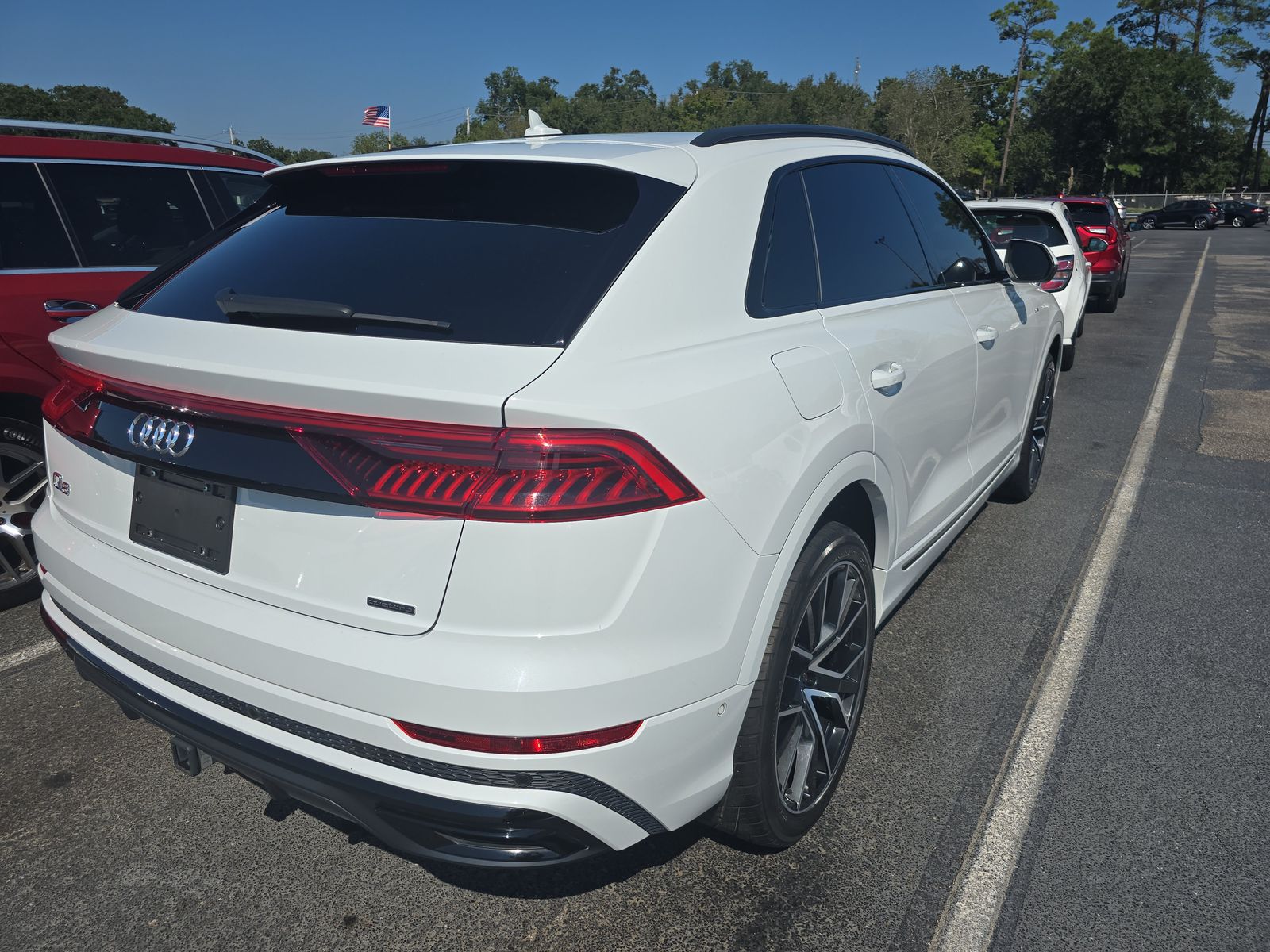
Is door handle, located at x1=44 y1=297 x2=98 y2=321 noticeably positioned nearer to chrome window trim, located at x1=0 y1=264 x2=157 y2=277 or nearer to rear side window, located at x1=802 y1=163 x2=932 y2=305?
chrome window trim, located at x1=0 y1=264 x2=157 y2=277

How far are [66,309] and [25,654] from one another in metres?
1.47

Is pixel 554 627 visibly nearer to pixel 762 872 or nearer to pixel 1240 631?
pixel 762 872

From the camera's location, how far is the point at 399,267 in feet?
6.95

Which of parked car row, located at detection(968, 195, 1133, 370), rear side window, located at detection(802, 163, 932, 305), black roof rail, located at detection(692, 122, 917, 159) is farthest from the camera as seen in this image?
parked car row, located at detection(968, 195, 1133, 370)

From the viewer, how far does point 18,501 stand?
3.96 metres

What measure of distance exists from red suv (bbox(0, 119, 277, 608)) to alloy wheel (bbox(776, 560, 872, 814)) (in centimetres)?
319

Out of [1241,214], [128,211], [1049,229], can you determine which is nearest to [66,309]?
[128,211]

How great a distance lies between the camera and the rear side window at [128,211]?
4.28m

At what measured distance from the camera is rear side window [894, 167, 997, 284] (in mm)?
3619

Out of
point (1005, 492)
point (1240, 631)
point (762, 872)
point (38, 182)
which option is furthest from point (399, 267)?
point (1005, 492)

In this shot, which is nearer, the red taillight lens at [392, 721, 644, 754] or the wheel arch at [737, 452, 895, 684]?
the red taillight lens at [392, 721, 644, 754]

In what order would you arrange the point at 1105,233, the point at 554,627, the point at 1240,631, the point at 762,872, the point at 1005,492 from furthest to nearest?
the point at 1105,233, the point at 1005,492, the point at 1240,631, the point at 762,872, the point at 554,627

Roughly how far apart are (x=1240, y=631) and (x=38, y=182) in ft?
18.2

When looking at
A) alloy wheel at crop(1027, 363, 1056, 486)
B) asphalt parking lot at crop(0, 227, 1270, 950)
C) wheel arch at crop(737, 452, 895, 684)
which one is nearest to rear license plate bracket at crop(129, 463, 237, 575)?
asphalt parking lot at crop(0, 227, 1270, 950)
